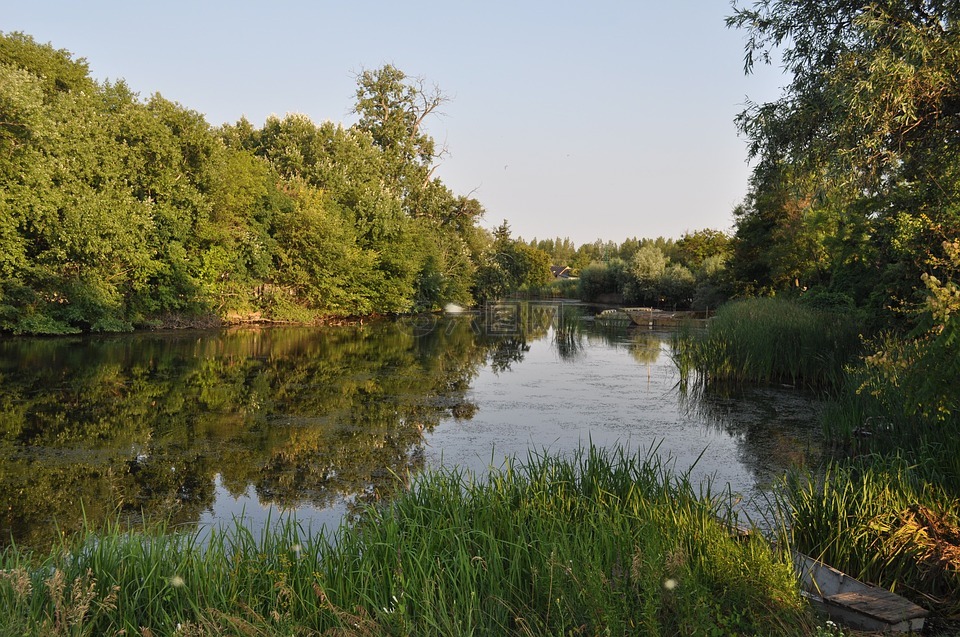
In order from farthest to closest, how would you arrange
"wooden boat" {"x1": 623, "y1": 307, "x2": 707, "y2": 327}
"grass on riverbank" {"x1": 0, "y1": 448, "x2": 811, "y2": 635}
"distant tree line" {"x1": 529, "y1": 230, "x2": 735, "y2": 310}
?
1. "distant tree line" {"x1": 529, "y1": 230, "x2": 735, "y2": 310}
2. "wooden boat" {"x1": 623, "y1": 307, "x2": 707, "y2": 327}
3. "grass on riverbank" {"x1": 0, "y1": 448, "x2": 811, "y2": 635}

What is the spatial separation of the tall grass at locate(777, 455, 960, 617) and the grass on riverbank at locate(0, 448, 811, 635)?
856 millimetres

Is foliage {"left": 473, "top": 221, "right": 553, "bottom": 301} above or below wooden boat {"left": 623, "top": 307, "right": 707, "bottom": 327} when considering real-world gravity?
above

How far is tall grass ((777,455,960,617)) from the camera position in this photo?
4617mm

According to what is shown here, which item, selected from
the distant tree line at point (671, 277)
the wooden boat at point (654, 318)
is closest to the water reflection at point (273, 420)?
the wooden boat at point (654, 318)

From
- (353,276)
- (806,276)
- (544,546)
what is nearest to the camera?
(544,546)

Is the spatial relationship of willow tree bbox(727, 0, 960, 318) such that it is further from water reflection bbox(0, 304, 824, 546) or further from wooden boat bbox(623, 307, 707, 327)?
wooden boat bbox(623, 307, 707, 327)

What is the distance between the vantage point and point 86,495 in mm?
6672

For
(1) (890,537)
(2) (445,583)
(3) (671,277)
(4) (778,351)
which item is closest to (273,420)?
(2) (445,583)

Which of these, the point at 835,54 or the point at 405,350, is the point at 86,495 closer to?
the point at 835,54

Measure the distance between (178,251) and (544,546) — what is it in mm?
23247

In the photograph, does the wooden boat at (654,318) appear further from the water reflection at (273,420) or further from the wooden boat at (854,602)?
the wooden boat at (854,602)

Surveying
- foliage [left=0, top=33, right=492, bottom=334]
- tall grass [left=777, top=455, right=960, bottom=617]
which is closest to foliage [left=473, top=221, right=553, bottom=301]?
foliage [left=0, top=33, right=492, bottom=334]

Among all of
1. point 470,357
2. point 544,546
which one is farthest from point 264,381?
point 544,546

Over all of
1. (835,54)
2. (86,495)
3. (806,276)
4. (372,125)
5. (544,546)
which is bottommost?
(86,495)
